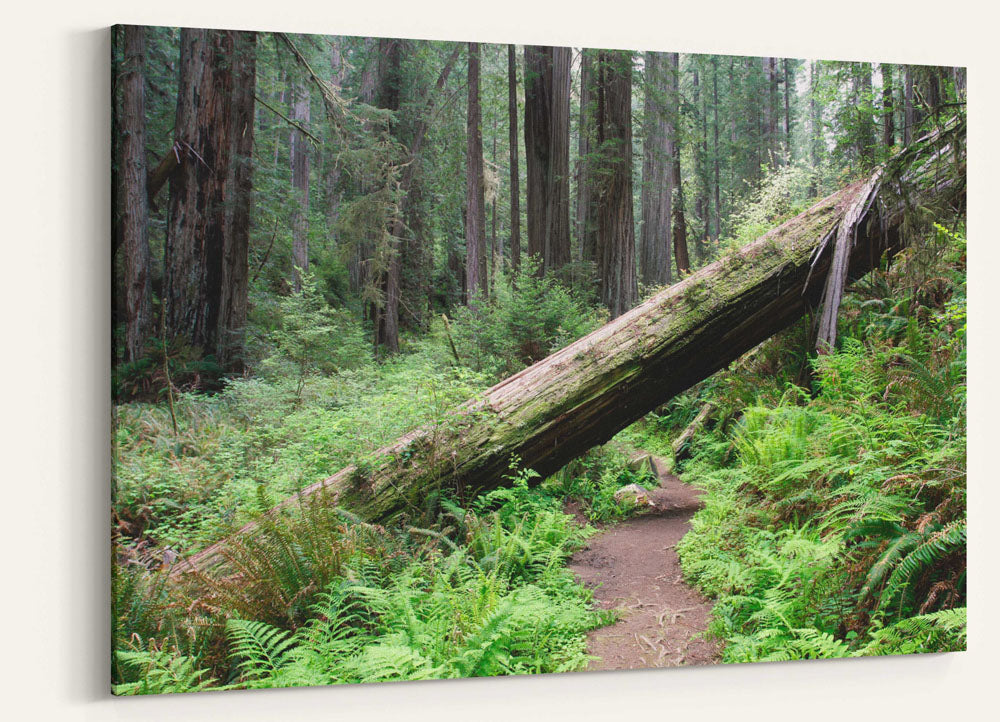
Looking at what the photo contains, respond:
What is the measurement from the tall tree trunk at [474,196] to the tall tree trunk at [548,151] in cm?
26

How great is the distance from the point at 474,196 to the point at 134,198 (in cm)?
155

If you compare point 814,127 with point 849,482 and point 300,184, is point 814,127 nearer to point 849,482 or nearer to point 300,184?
point 849,482

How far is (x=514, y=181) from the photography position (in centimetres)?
353

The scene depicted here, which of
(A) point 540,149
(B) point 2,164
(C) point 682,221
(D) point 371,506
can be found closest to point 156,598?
(D) point 371,506

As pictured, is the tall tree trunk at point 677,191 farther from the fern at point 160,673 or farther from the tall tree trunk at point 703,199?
the fern at point 160,673

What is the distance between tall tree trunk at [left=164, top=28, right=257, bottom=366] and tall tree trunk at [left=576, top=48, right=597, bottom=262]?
1.64 m

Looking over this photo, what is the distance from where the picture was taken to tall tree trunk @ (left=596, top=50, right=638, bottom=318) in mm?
3570

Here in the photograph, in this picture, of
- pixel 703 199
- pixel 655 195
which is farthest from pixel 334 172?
pixel 703 199

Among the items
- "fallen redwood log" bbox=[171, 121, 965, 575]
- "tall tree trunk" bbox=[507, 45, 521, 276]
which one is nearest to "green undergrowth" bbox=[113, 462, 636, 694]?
"fallen redwood log" bbox=[171, 121, 965, 575]

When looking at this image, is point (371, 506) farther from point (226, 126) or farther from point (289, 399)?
point (226, 126)

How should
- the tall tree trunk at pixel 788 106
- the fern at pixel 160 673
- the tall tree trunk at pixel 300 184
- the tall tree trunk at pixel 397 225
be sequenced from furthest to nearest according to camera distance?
the tall tree trunk at pixel 788 106
the tall tree trunk at pixel 397 225
the tall tree trunk at pixel 300 184
the fern at pixel 160 673

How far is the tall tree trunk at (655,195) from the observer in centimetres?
353

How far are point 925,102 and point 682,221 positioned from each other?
138 centimetres

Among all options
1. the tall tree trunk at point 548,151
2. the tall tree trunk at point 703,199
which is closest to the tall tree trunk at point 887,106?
the tall tree trunk at point 703,199
